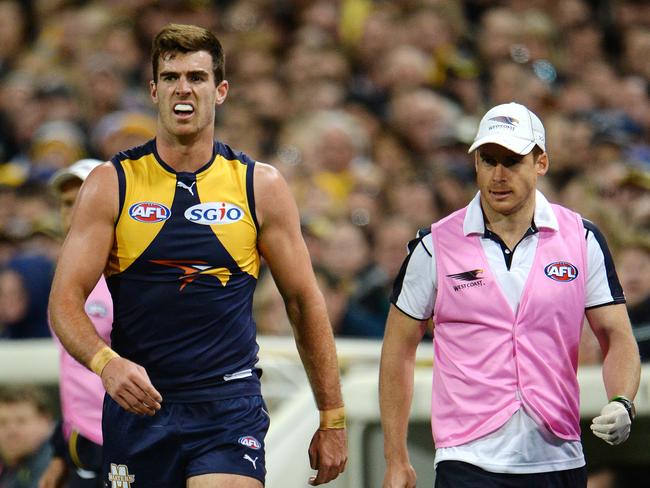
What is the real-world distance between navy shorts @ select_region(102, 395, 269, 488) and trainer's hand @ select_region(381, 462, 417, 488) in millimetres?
480

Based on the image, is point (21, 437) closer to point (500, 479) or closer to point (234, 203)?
point (234, 203)

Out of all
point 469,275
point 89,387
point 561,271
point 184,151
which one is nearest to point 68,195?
point 89,387

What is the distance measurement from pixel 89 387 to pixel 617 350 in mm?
2192

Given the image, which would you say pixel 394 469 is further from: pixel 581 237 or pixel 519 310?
pixel 581 237

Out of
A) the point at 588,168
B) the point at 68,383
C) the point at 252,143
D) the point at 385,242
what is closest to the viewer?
the point at 68,383

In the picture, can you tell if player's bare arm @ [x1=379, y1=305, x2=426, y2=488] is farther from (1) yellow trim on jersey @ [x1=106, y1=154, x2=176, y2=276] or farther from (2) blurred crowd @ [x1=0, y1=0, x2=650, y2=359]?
(2) blurred crowd @ [x1=0, y1=0, x2=650, y2=359]

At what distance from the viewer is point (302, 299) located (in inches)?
177

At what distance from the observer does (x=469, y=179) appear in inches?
365

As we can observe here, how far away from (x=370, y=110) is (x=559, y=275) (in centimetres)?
649

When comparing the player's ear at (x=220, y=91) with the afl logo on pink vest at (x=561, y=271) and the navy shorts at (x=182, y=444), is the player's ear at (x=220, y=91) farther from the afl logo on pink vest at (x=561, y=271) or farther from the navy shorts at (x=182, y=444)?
the afl logo on pink vest at (x=561, y=271)

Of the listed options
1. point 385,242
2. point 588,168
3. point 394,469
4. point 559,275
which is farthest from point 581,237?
point 588,168

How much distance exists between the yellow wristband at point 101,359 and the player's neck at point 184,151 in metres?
0.71

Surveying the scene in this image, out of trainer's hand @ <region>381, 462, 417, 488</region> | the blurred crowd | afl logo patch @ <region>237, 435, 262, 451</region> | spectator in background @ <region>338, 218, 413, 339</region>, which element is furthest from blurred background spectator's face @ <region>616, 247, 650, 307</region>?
afl logo patch @ <region>237, 435, 262, 451</region>

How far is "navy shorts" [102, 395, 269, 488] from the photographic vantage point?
4.22m
